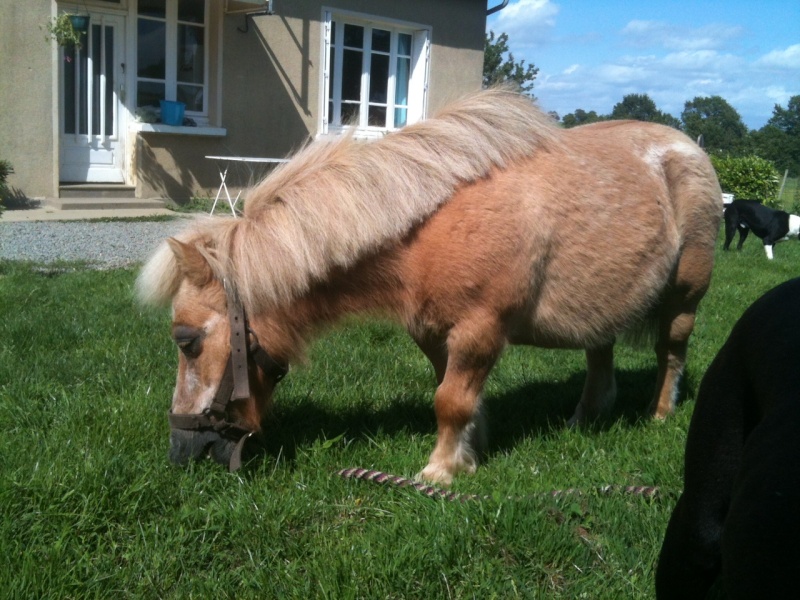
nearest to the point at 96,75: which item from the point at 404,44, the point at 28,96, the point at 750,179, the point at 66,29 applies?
the point at 28,96

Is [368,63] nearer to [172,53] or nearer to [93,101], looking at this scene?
[172,53]

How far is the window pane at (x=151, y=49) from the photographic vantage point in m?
13.9

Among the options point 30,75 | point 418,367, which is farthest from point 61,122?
point 418,367

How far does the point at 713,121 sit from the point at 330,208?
44.5 metres

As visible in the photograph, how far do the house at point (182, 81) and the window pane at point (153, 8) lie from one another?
0.02 metres

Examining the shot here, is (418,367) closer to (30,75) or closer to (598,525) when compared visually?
(598,525)

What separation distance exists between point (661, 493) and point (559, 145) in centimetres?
184

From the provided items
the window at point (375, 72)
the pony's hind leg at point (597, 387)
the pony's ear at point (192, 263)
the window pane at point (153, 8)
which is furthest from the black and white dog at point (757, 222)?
the pony's ear at point (192, 263)

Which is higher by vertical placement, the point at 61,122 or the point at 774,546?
the point at 61,122

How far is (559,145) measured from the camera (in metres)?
4.25

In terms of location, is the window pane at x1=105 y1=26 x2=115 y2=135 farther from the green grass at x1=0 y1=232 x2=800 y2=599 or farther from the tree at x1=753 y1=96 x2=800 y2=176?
the tree at x1=753 y1=96 x2=800 y2=176

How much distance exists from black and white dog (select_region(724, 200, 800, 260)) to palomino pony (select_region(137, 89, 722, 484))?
935 centimetres

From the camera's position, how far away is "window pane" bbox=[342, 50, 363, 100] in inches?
672

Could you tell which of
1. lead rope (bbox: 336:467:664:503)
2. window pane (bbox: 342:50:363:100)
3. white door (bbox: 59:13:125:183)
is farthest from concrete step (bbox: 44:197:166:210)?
lead rope (bbox: 336:467:664:503)
